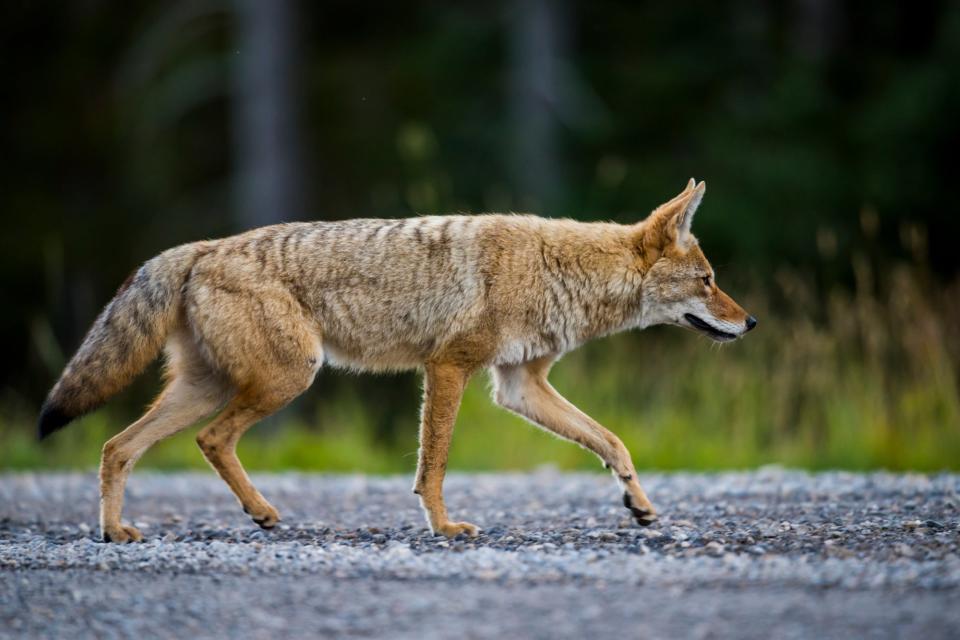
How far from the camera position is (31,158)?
24750mm

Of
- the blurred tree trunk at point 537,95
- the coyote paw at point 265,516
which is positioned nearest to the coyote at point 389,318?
the coyote paw at point 265,516

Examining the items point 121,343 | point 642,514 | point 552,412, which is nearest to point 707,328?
point 552,412

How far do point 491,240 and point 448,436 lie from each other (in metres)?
1.15

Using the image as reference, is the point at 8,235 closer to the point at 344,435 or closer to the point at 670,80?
the point at 670,80

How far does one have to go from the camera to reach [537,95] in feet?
63.9

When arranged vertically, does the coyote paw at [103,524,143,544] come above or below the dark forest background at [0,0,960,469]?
below

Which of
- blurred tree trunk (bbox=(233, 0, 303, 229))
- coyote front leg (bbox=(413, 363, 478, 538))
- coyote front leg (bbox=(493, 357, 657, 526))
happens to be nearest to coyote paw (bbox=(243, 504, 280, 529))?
coyote front leg (bbox=(413, 363, 478, 538))

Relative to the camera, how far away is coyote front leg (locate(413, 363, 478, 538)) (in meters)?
6.15

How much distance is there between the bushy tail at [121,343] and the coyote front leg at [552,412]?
1.79 meters

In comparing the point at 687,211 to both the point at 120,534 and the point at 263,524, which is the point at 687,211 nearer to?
the point at 263,524

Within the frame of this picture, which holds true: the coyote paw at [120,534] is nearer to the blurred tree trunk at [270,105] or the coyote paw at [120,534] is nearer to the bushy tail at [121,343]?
the bushy tail at [121,343]

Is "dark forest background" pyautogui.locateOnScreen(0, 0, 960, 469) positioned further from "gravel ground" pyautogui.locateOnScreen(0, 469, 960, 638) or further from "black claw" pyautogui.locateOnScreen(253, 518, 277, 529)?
"black claw" pyautogui.locateOnScreen(253, 518, 277, 529)

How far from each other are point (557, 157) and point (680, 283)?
13.3 metres

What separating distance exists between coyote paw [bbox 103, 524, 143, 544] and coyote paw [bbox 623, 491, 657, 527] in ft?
7.75
